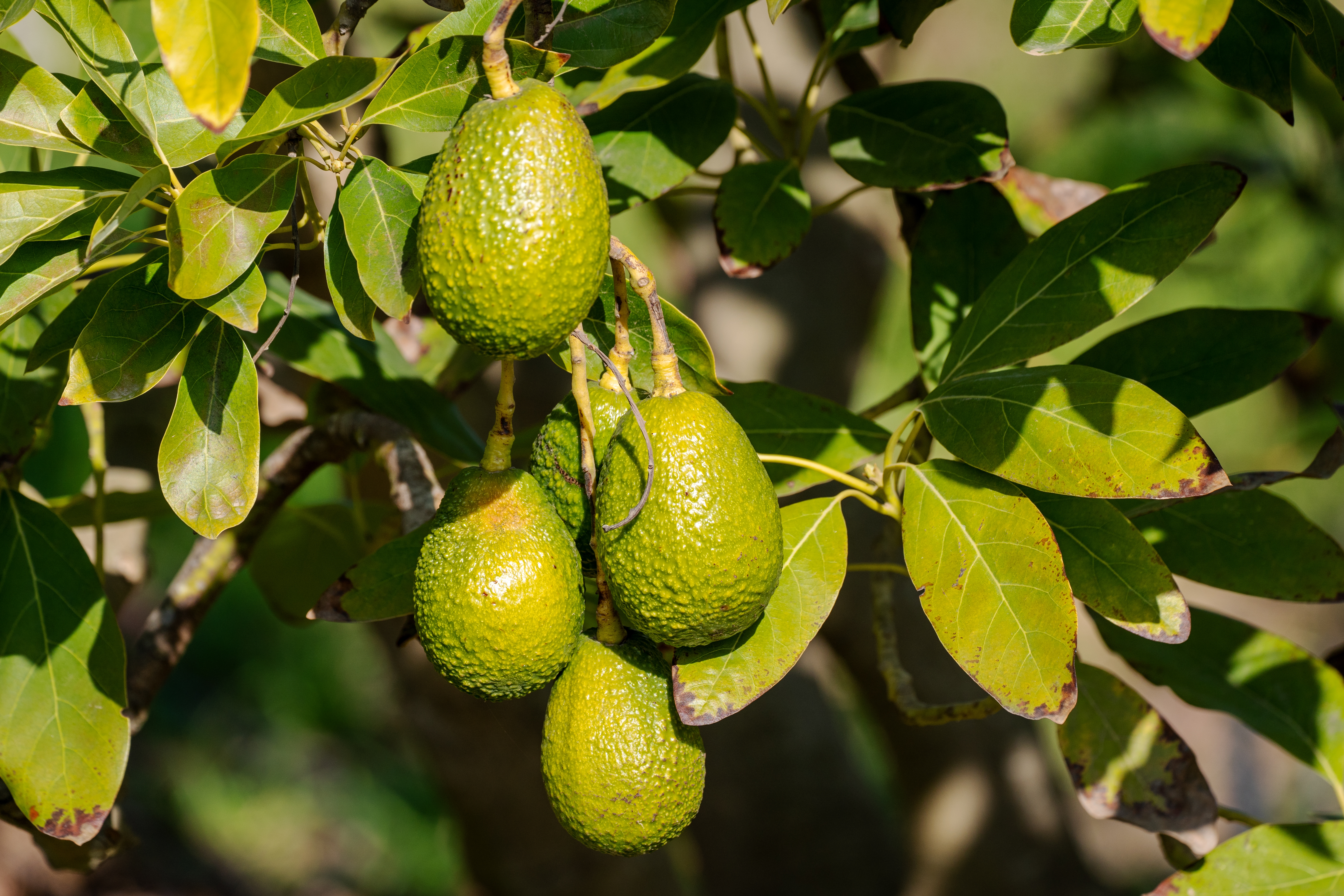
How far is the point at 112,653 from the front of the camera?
0.91 m

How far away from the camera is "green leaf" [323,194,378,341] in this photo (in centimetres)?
67

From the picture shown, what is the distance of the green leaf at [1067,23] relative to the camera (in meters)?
0.67

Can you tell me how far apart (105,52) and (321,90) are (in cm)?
19

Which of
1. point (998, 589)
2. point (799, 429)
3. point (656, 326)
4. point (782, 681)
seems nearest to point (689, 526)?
point (656, 326)

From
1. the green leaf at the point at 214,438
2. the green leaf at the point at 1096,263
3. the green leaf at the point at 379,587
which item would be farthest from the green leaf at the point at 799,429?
the green leaf at the point at 214,438

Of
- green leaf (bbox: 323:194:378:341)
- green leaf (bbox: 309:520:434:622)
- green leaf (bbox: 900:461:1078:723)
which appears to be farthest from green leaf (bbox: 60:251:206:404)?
green leaf (bbox: 900:461:1078:723)

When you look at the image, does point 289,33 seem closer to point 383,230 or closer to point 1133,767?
point 383,230

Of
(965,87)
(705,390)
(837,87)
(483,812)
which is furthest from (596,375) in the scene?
(837,87)

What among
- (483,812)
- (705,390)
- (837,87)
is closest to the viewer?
(705,390)

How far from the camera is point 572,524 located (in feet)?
2.39

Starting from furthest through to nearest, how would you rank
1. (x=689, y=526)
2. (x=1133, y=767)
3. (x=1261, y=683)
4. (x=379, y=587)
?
(x=1261, y=683), (x=1133, y=767), (x=379, y=587), (x=689, y=526)

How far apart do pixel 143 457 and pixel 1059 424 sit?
172 centimetres

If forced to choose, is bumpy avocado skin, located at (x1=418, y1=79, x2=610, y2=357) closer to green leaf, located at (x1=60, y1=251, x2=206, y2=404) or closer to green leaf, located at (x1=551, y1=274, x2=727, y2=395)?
green leaf, located at (x1=551, y1=274, x2=727, y2=395)

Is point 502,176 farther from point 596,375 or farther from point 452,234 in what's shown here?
point 596,375
